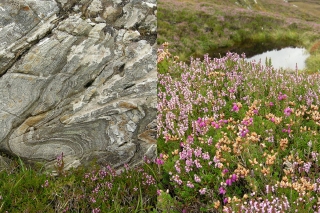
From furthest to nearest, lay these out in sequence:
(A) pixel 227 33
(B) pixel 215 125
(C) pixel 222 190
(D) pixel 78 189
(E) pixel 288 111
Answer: (A) pixel 227 33 < (E) pixel 288 111 < (B) pixel 215 125 < (D) pixel 78 189 < (C) pixel 222 190

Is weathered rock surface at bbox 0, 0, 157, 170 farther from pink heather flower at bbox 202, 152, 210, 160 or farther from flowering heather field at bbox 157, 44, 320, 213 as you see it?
pink heather flower at bbox 202, 152, 210, 160

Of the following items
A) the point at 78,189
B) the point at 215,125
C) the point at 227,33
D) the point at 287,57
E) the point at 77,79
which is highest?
the point at 77,79

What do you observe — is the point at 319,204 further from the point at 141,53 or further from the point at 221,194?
the point at 141,53

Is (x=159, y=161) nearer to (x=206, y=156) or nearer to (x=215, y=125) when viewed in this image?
(x=206, y=156)

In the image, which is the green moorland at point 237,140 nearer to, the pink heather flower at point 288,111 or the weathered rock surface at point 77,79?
the pink heather flower at point 288,111

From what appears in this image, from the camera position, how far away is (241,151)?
365 centimetres

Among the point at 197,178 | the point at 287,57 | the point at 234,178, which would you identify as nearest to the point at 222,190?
the point at 234,178

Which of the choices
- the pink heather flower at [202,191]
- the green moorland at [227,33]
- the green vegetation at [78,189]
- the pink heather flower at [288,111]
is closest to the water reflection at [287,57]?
the green moorland at [227,33]

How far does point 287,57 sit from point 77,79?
1846cm

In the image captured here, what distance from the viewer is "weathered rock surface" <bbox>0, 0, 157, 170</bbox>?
403cm

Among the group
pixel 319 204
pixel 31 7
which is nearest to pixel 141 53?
pixel 31 7

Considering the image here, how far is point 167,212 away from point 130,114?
4.53 feet

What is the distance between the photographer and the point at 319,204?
3.05 meters

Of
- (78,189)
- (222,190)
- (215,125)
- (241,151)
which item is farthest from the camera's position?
(215,125)
